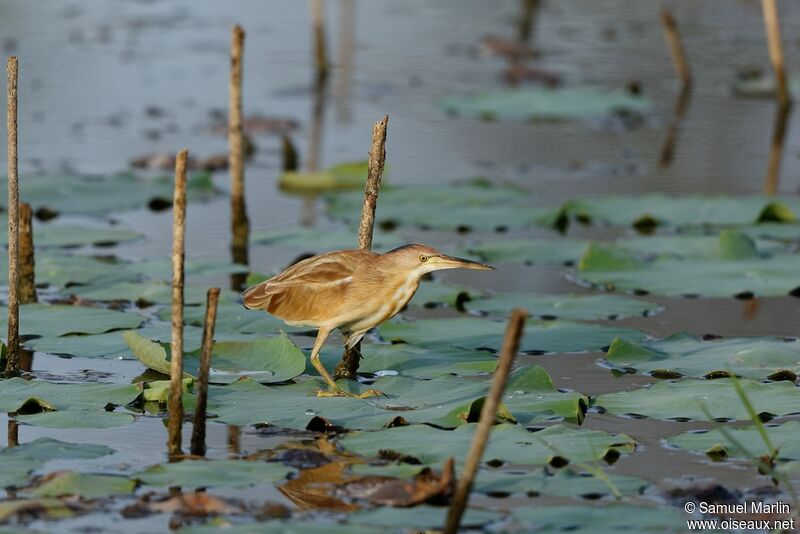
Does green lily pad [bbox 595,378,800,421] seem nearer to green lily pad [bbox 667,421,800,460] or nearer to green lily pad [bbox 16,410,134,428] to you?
green lily pad [bbox 667,421,800,460]

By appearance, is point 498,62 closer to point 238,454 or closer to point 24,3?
point 24,3

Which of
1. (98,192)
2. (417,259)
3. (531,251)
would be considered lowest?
(98,192)

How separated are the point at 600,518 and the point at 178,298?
1990mm

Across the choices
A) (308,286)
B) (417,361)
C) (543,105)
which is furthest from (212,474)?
(543,105)

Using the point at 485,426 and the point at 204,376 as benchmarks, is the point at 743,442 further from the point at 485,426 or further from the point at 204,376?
the point at 204,376

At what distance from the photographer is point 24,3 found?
76.4 feet

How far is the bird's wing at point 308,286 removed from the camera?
716 cm

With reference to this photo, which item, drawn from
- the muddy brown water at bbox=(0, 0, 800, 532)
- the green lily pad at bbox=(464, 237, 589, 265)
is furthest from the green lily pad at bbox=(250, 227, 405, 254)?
the green lily pad at bbox=(464, 237, 589, 265)

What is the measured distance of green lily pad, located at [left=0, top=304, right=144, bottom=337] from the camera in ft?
26.4

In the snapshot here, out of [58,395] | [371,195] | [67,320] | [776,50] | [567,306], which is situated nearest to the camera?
[58,395]

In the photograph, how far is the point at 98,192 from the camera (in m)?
12.1

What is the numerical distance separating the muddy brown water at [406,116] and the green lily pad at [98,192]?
199 mm

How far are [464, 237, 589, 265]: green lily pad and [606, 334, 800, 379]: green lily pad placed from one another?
2257 mm

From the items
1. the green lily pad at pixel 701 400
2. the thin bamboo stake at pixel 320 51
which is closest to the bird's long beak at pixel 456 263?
the green lily pad at pixel 701 400
